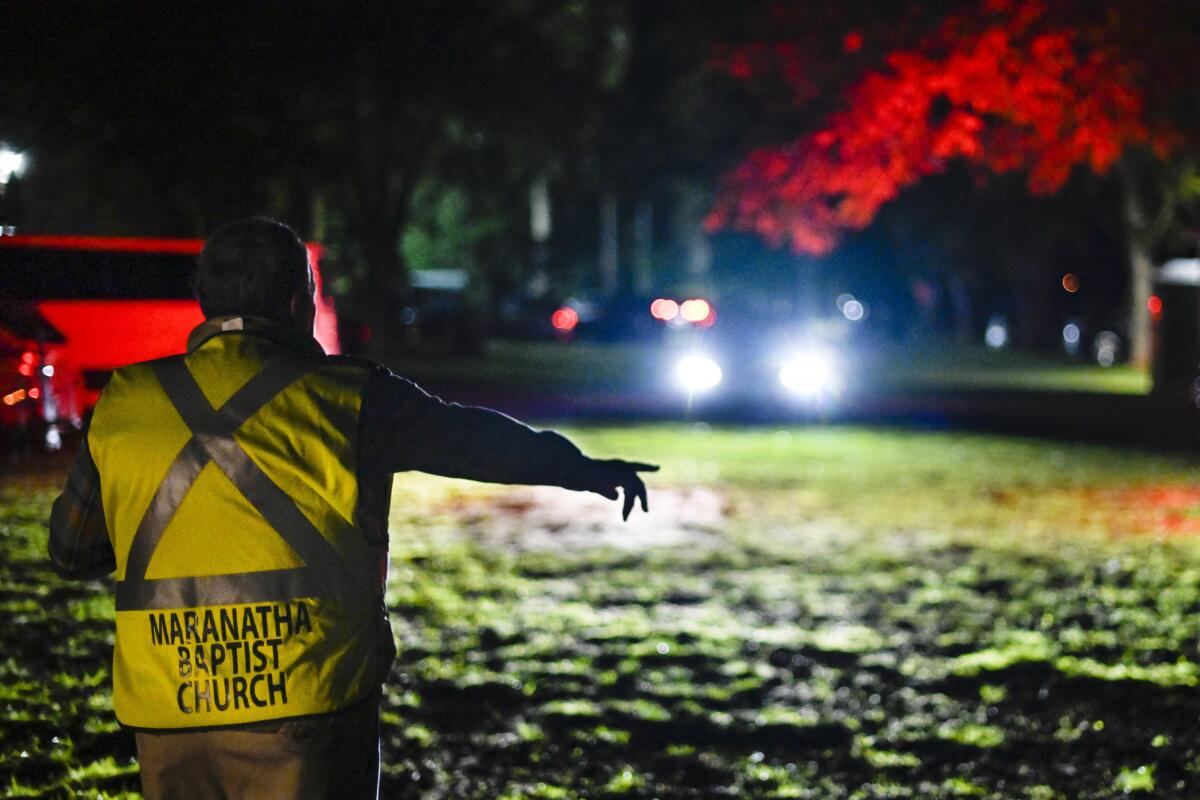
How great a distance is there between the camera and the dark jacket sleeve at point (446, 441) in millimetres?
2814

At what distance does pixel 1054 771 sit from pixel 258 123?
616 cm

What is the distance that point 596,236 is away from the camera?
253ft

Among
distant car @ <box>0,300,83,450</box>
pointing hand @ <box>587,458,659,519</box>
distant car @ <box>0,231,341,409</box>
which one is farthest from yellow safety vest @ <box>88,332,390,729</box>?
distant car @ <box>0,231,341,409</box>

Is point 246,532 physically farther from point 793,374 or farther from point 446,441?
point 793,374

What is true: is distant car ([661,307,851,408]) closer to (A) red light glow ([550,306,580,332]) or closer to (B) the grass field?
(B) the grass field

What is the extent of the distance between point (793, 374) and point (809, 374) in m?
0.36

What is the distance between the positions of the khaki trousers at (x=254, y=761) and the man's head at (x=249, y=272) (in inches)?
29.9

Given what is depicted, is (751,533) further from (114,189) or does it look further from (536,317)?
(536,317)

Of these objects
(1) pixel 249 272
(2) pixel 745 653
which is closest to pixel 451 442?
(1) pixel 249 272

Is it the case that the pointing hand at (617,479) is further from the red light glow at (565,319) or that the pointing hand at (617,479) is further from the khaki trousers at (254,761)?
the red light glow at (565,319)

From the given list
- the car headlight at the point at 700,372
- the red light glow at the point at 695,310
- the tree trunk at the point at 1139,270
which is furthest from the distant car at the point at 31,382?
the red light glow at the point at 695,310

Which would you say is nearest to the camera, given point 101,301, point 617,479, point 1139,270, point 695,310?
point 617,479

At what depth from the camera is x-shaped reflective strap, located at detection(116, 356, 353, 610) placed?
9.02 feet

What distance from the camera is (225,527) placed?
2766 mm
